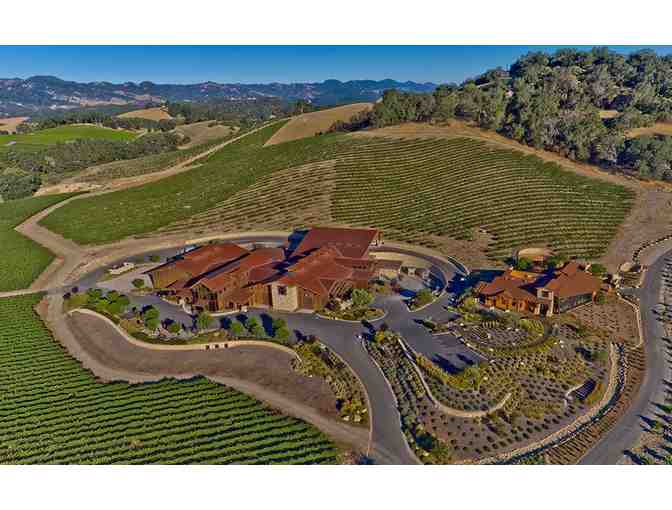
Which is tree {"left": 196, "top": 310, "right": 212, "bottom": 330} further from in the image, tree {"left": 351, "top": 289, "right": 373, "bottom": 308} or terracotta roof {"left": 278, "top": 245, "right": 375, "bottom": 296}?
tree {"left": 351, "top": 289, "right": 373, "bottom": 308}

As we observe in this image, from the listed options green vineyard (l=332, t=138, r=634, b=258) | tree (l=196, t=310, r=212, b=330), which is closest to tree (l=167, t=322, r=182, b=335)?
tree (l=196, t=310, r=212, b=330)

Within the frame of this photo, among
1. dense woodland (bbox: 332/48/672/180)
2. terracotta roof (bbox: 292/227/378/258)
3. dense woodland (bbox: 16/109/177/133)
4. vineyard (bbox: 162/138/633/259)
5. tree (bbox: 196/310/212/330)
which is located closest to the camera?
tree (bbox: 196/310/212/330)

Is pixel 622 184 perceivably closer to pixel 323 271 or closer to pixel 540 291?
pixel 540 291

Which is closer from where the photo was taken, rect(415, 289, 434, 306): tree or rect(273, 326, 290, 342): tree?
rect(273, 326, 290, 342): tree

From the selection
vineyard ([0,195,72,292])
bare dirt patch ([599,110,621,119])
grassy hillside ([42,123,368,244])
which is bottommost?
vineyard ([0,195,72,292])

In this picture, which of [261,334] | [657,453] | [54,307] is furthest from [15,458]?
[657,453]

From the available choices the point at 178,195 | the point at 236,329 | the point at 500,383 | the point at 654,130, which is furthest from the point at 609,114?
the point at 236,329

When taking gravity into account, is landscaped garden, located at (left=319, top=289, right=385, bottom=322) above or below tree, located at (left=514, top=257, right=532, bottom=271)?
below
